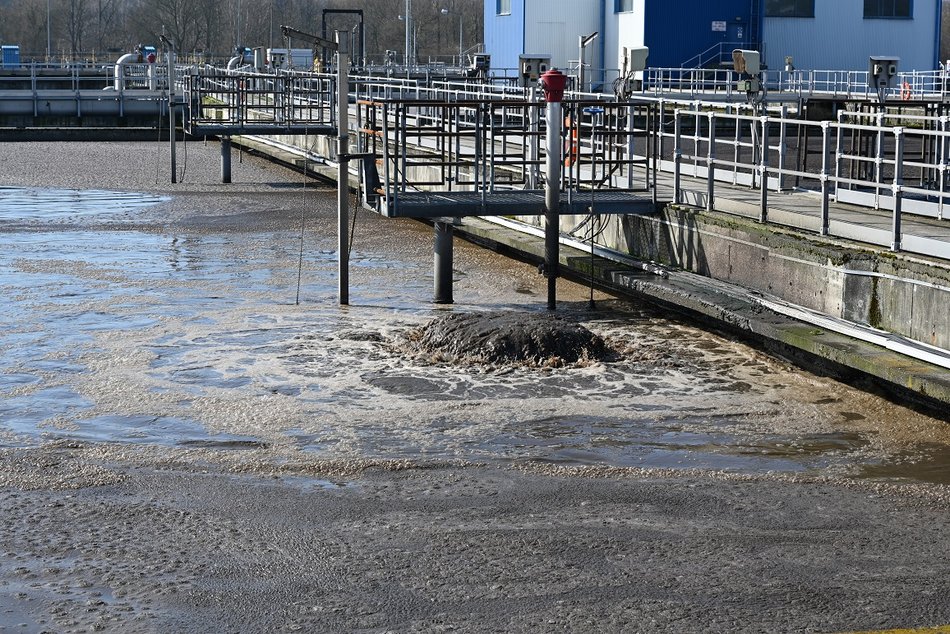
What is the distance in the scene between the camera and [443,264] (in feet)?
46.9

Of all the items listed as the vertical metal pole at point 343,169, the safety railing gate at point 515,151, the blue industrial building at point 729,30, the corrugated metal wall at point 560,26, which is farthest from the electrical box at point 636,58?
the corrugated metal wall at point 560,26

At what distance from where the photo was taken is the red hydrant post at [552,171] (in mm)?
13438

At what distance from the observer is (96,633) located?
5.84 metres

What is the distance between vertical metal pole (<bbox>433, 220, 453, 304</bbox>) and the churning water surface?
29 cm

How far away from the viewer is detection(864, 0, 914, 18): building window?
51000 mm

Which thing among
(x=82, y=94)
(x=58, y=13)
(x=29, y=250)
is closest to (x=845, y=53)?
(x=82, y=94)

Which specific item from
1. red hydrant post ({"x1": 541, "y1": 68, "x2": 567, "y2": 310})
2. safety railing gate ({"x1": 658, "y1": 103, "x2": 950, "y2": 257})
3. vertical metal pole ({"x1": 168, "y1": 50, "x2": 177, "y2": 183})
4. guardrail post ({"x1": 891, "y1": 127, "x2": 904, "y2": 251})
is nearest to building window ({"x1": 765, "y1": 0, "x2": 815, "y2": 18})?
vertical metal pole ({"x1": 168, "y1": 50, "x2": 177, "y2": 183})

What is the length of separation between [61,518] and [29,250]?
1123 cm

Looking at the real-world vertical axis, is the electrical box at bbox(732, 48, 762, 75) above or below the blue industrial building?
below

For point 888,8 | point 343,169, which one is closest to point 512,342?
point 343,169

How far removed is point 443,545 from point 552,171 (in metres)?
7.24

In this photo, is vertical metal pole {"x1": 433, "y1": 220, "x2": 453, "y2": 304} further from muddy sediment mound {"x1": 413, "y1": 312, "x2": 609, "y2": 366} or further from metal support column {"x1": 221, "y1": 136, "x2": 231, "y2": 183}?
metal support column {"x1": 221, "y1": 136, "x2": 231, "y2": 183}

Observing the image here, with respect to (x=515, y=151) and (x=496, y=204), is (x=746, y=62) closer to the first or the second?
(x=515, y=151)

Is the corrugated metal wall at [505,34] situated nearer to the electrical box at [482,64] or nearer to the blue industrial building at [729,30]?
the blue industrial building at [729,30]
